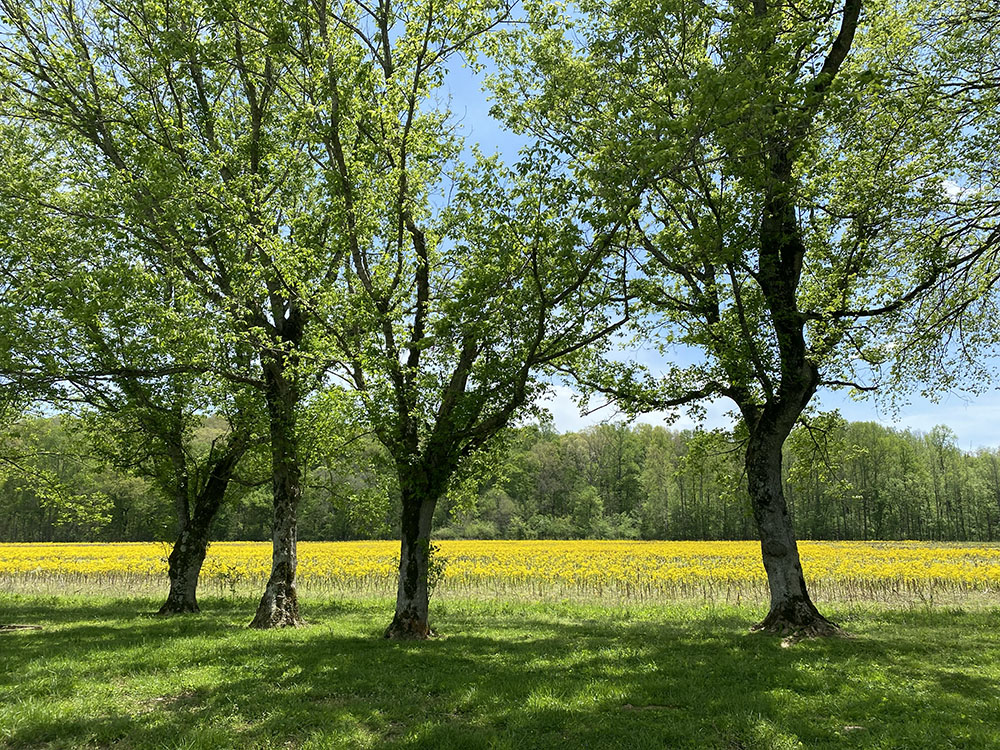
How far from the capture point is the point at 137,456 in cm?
1798

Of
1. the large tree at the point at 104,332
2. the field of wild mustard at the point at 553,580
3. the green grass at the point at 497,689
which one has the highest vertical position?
the large tree at the point at 104,332

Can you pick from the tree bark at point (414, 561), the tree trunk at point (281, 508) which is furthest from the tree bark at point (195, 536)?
the tree bark at point (414, 561)

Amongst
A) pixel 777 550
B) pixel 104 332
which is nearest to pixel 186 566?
pixel 104 332

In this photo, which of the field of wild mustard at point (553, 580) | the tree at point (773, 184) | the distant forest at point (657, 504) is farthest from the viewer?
the distant forest at point (657, 504)

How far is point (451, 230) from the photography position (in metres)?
14.3

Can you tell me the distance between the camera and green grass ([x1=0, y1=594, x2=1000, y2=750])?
630 cm

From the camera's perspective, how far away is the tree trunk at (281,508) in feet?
47.3

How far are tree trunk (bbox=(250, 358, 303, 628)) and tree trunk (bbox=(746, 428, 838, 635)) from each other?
10.7 metres

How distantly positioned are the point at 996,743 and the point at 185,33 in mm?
17634

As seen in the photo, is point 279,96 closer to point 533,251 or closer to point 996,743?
point 533,251

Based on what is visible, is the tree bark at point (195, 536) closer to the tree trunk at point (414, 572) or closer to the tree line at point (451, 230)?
the tree line at point (451, 230)

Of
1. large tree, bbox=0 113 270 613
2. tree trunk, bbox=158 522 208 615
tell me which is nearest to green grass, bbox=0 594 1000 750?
tree trunk, bbox=158 522 208 615

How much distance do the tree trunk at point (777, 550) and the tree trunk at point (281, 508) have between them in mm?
10734

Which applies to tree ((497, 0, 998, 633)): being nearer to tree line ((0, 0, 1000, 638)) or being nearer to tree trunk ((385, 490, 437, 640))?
tree line ((0, 0, 1000, 638))
